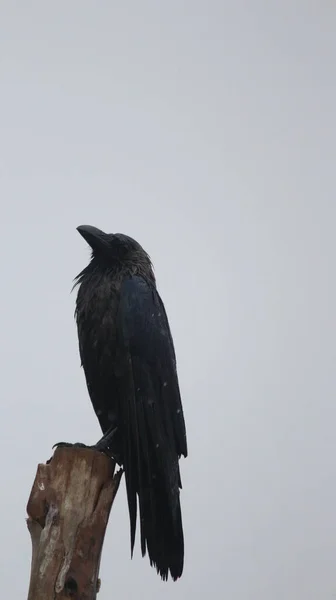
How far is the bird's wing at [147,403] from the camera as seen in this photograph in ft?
15.0

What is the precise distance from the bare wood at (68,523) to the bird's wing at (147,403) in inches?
21.4

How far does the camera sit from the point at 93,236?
5.32 meters

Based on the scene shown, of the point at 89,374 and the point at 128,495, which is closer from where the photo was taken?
the point at 128,495

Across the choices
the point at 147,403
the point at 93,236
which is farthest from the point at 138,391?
the point at 93,236

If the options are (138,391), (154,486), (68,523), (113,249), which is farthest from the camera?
(113,249)

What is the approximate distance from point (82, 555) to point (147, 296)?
190 centimetres

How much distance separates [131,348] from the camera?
15.7 feet

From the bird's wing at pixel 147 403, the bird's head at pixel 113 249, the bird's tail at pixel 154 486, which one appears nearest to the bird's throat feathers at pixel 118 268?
the bird's head at pixel 113 249

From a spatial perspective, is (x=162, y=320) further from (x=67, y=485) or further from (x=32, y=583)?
(x=32, y=583)

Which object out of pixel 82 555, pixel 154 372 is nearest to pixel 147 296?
pixel 154 372

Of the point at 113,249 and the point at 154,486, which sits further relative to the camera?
the point at 113,249

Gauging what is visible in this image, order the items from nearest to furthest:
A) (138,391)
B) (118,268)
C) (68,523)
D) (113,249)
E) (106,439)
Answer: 1. (68,523)
2. (138,391)
3. (106,439)
4. (118,268)
5. (113,249)

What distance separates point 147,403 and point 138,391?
0.10m

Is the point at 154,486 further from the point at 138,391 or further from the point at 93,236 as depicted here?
the point at 93,236
